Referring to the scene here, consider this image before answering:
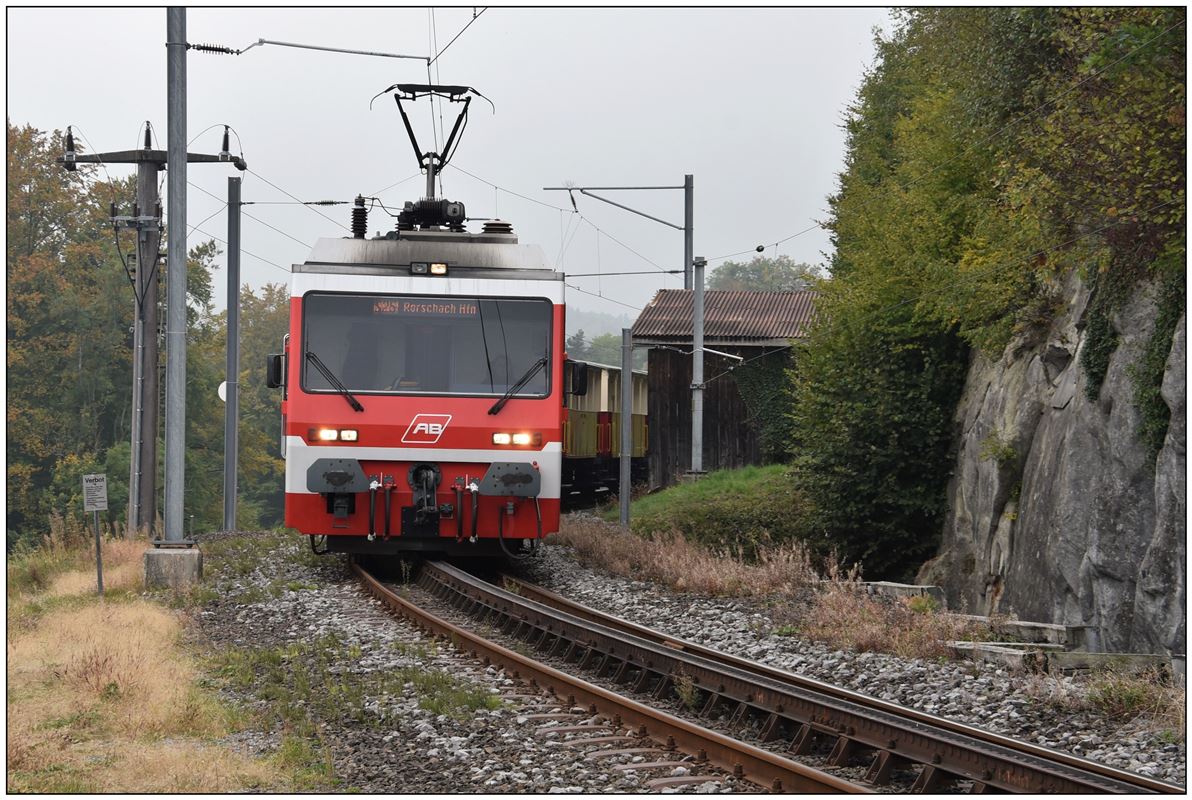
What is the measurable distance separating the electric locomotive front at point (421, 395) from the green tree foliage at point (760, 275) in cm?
11350

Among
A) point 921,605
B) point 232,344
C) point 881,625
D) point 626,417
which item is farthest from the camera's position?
point 232,344

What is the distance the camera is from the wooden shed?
125 feet

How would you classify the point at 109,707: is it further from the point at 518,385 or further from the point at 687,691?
the point at 518,385

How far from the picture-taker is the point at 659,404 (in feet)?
128

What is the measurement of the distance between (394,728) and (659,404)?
31.3m

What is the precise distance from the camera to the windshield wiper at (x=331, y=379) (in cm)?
1411

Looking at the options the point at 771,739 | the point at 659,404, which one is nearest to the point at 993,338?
the point at 771,739

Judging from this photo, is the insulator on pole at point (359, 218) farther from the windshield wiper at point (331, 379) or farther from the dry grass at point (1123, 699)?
the dry grass at point (1123, 699)

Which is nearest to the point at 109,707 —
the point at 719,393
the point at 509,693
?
the point at 509,693

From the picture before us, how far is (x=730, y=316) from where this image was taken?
40562 millimetres

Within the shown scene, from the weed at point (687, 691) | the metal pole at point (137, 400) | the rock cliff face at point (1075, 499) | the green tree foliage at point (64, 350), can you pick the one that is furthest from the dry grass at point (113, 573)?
the green tree foliage at point (64, 350)

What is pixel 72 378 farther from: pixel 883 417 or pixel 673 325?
pixel 883 417

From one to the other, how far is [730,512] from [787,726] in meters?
19.8

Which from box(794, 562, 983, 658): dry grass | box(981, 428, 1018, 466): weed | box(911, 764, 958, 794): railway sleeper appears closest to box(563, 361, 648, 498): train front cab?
box(981, 428, 1018, 466): weed
